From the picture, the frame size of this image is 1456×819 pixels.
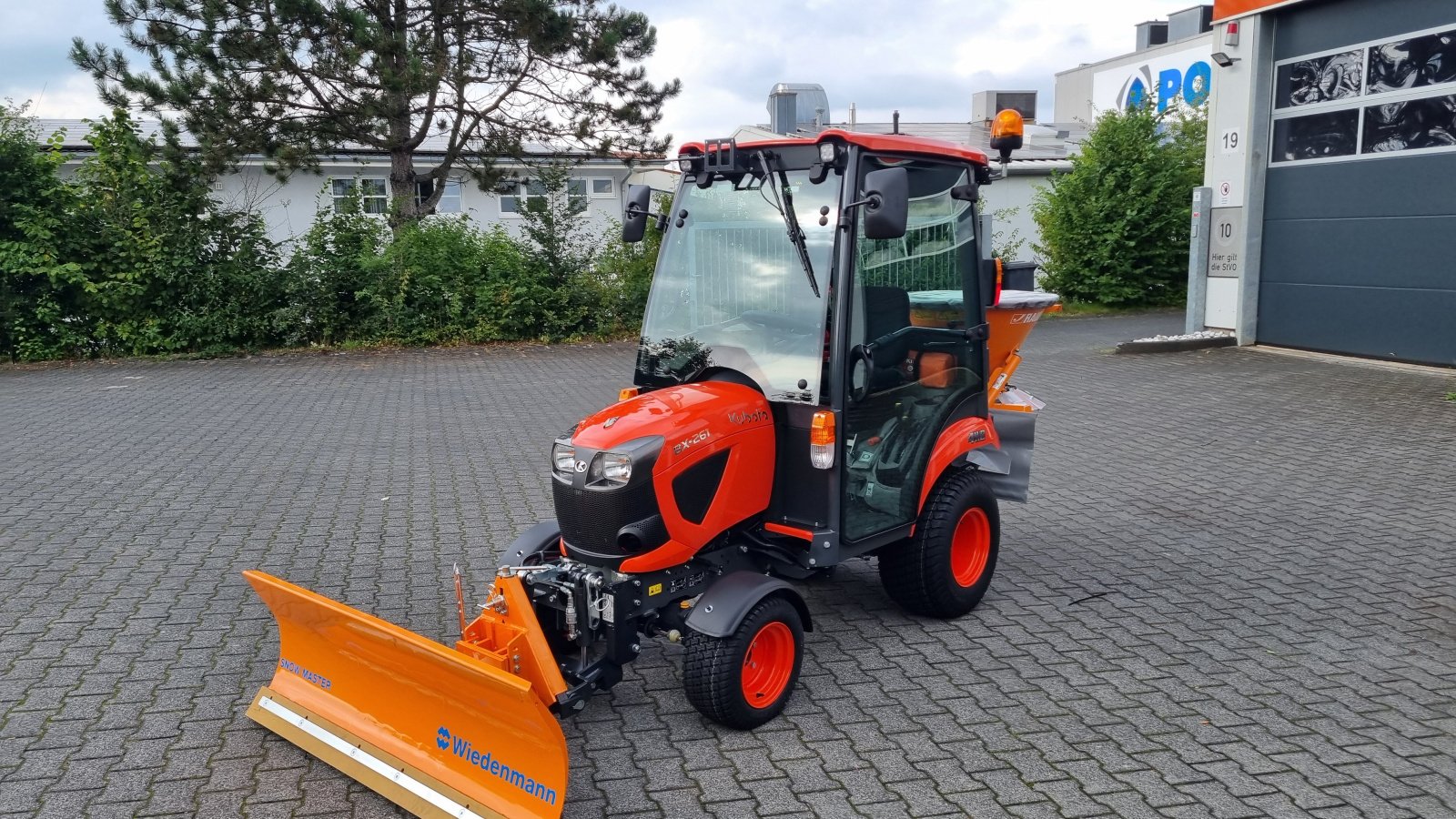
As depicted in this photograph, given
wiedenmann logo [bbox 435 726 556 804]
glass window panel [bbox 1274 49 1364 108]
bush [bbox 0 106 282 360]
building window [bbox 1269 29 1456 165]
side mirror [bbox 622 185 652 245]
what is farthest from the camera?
bush [bbox 0 106 282 360]

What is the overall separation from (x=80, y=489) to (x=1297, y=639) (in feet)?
26.3

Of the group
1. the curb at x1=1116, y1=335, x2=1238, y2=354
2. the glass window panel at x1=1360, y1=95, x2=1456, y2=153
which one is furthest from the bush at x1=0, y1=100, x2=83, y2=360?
the glass window panel at x1=1360, y1=95, x2=1456, y2=153

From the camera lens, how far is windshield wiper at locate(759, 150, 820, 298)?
4.35 metres

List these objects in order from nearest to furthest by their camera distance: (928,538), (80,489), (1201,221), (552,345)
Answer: (928,538) < (80,489) < (1201,221) < (552,345)

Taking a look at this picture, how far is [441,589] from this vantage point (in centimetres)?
565

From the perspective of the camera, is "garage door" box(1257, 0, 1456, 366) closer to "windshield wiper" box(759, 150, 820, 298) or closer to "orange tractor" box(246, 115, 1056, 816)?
"orange tractor" box(246, 115, 1056, 816)

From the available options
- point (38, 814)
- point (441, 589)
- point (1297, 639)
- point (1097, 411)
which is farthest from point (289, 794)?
point (1097, 411)

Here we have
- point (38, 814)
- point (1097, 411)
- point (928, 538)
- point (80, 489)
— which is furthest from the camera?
point (1097, 411)

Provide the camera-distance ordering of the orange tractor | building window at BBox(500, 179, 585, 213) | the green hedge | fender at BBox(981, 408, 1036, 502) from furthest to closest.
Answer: building window at BBox(500, 179, 585, 213)
the green hedge
fender at BBox(981, 408, 1036, 502)
the orange tractor

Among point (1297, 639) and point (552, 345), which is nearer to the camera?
point (1297, 639)

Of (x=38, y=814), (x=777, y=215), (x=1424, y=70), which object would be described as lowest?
(x=38, y=814)

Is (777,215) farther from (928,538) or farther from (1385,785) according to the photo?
(1385,785)

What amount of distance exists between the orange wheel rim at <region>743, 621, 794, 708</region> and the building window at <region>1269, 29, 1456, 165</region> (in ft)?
37.1

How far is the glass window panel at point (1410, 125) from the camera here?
11656mm
